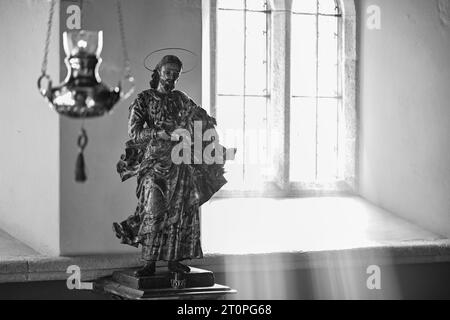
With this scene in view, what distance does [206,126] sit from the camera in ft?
24.4

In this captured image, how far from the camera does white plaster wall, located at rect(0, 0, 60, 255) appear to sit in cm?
822

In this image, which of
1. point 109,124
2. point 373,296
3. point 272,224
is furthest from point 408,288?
point 109,124

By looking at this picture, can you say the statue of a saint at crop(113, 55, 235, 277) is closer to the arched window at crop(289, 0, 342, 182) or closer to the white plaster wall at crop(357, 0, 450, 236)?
the white plaster wall at crop(357, 0, 450, 236)

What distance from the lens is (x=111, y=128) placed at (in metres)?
8.30

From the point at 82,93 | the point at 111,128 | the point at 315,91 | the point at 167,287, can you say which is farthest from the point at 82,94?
the point at 315,91

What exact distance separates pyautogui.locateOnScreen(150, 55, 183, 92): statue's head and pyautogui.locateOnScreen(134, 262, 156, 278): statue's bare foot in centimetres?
115

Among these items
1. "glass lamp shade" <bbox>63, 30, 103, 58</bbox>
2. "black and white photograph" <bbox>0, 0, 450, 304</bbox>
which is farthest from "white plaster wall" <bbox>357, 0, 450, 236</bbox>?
"glass lamp shade" <bbox>63, 30, 103, 58</bbox>

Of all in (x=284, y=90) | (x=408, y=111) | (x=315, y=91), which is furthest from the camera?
(x=315, y=91)

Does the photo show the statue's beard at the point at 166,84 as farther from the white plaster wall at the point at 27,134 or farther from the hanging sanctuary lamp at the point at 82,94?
the hanging sanctuary lamp at the point at 82,94

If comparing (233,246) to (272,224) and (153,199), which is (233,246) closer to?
(272,224)

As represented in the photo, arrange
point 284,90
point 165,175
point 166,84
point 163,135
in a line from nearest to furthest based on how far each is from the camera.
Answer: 1. point 163,135
2. point 165,175
3. point 166,84
4. point 284,90

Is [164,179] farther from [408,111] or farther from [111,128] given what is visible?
[408,111]

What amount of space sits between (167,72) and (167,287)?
139cm
